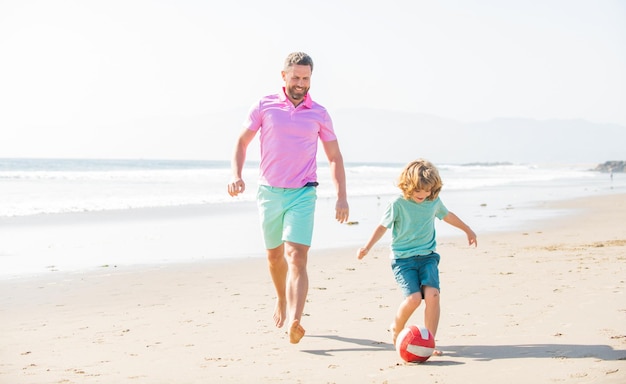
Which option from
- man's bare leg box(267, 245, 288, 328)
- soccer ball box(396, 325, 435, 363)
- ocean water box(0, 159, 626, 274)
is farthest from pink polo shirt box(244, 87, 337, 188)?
ocean water box(0, 159, 626, 274)

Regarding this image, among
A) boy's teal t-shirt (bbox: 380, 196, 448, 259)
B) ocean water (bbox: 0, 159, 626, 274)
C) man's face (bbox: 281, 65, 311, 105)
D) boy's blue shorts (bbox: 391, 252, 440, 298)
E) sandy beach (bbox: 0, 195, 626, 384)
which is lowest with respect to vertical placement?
ocean water (bbox: 0, 159, 626, 274)

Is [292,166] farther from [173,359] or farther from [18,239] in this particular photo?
[18,239]

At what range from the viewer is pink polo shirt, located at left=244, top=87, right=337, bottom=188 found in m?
5.46

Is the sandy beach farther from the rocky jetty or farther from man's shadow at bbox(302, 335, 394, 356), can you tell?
the rocky jetty

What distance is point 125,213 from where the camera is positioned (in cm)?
1750

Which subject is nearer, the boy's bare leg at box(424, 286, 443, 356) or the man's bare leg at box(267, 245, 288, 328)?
the boy's bare leg at box(424, 286, 443, 356)

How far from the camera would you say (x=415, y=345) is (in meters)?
4.74

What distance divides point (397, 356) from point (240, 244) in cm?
705

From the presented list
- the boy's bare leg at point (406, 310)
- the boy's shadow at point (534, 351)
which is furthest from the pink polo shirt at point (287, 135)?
the boy's shadow at point (534, 351)

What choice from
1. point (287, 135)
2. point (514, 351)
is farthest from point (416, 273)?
point (287, 135)

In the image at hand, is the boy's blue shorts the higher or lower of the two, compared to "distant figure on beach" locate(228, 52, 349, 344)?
lower

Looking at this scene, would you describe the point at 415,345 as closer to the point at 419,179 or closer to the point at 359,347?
the point at 359,347

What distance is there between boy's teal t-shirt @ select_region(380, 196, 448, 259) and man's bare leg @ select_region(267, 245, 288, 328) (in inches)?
38.9

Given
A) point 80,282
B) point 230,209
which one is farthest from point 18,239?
point 230,209
